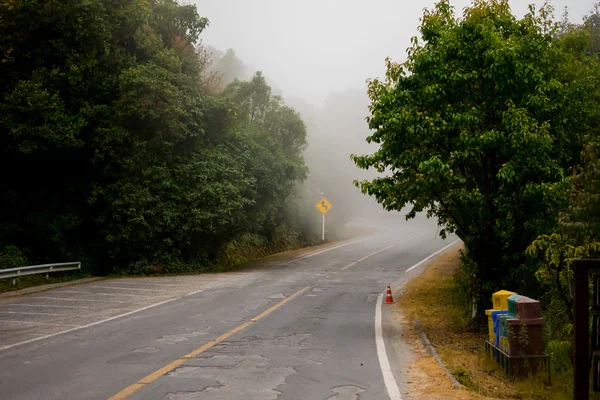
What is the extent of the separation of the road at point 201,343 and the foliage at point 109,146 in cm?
373

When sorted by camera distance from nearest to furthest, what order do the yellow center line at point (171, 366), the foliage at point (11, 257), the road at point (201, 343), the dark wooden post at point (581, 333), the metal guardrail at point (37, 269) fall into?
the dark wooden post at point (581, 333), the yellow center line at point (171, 366), the road at point (201, 343), the metal guardrail at point (37, 269), the foliage at point (11, 257)

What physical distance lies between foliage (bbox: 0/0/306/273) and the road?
12.2 feet

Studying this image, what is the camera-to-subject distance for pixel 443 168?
35.2 ft

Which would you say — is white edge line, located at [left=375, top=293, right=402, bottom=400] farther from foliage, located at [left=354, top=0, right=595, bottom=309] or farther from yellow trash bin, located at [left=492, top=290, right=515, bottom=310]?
foliage, located at [left=354, top=0, right=595, bottom=309]

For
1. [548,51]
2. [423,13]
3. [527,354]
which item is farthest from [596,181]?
[423,13]

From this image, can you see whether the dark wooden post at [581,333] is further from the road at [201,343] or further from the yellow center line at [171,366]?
the yellow center line at [171,366]

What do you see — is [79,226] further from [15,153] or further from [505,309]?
[505,309]

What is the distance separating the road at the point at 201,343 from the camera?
7.37 meters

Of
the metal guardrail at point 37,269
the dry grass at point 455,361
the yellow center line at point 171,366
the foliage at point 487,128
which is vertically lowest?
the dry grass at point 455,361

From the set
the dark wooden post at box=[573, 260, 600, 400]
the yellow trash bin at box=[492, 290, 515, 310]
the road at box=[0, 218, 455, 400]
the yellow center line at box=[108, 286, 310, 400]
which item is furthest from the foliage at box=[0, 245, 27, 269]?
the dark wooden post at box=[573, 260, 600, 400]

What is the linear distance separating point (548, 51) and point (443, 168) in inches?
155

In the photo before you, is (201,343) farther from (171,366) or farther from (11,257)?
(11,257)

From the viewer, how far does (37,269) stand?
65.6ft

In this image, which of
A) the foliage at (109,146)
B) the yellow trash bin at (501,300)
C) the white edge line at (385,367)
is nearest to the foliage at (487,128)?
the yellow trash bin at (501,300)
